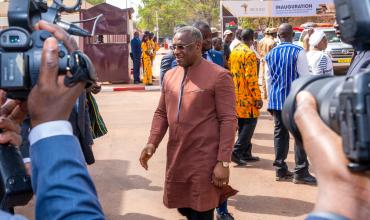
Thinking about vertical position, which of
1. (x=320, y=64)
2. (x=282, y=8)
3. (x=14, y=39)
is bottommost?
(x=320, y=64)

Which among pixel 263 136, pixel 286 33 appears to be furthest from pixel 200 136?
pixel 263 136

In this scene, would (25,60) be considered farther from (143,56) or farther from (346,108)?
(143,56)

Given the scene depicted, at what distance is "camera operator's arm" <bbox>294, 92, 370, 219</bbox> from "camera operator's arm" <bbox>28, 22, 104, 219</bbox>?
0.55 m

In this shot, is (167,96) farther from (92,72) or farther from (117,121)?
(117,121)

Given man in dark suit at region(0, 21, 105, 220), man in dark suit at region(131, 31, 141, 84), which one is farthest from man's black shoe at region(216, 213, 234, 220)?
man in dark suit at region(131, 31, 141, 84)

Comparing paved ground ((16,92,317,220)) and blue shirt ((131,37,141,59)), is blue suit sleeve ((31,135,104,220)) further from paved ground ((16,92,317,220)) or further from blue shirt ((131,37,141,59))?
blue shirt ((131,37,141,59))

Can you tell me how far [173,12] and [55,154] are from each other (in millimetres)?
66702

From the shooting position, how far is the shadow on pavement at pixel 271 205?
4.78 meters

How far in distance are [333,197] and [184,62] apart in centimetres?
257

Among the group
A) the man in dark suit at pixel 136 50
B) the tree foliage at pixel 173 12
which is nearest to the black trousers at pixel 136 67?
the man in dark suit at pixel 136 50

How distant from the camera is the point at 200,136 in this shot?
3.46 meters

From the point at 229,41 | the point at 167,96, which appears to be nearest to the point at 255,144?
the point at 229,41

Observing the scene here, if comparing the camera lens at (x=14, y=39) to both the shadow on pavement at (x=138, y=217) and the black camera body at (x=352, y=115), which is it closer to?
the black camera body at (x=352, y=115)

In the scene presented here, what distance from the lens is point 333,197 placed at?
106 centimetres
